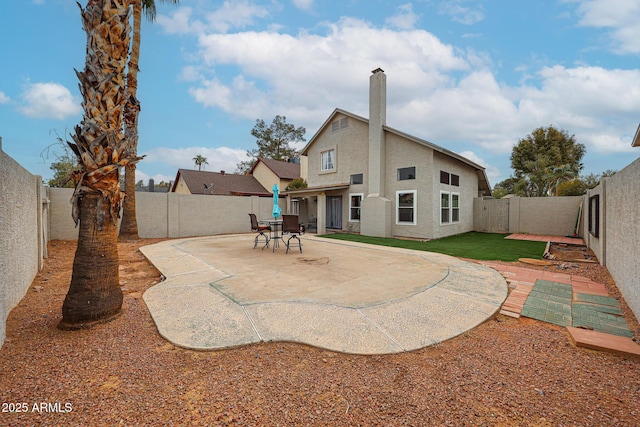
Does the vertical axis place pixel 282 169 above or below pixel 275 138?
below

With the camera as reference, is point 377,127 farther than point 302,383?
Yes

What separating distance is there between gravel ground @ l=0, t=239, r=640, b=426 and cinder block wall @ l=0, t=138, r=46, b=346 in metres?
0.70

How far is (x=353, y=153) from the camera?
50.5 ft

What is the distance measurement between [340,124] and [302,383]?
15.4 metres

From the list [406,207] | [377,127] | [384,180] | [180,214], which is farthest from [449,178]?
[180,214]

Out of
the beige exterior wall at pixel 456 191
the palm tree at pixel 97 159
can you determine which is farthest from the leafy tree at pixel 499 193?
the palm tree at pixel 97 159

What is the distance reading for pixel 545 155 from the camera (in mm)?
25531

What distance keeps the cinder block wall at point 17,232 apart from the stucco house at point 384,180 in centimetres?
1139

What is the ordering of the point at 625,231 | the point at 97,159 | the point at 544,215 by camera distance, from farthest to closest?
1. the point at 544,215
2. the point at 625,231
3. the point at 97,159

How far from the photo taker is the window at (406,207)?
13.0 meters

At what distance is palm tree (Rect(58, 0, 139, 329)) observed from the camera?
309cm

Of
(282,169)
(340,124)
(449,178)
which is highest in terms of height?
(340,124)

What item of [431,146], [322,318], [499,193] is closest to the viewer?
[322,318]

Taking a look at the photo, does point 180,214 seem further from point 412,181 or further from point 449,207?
point 449,207
